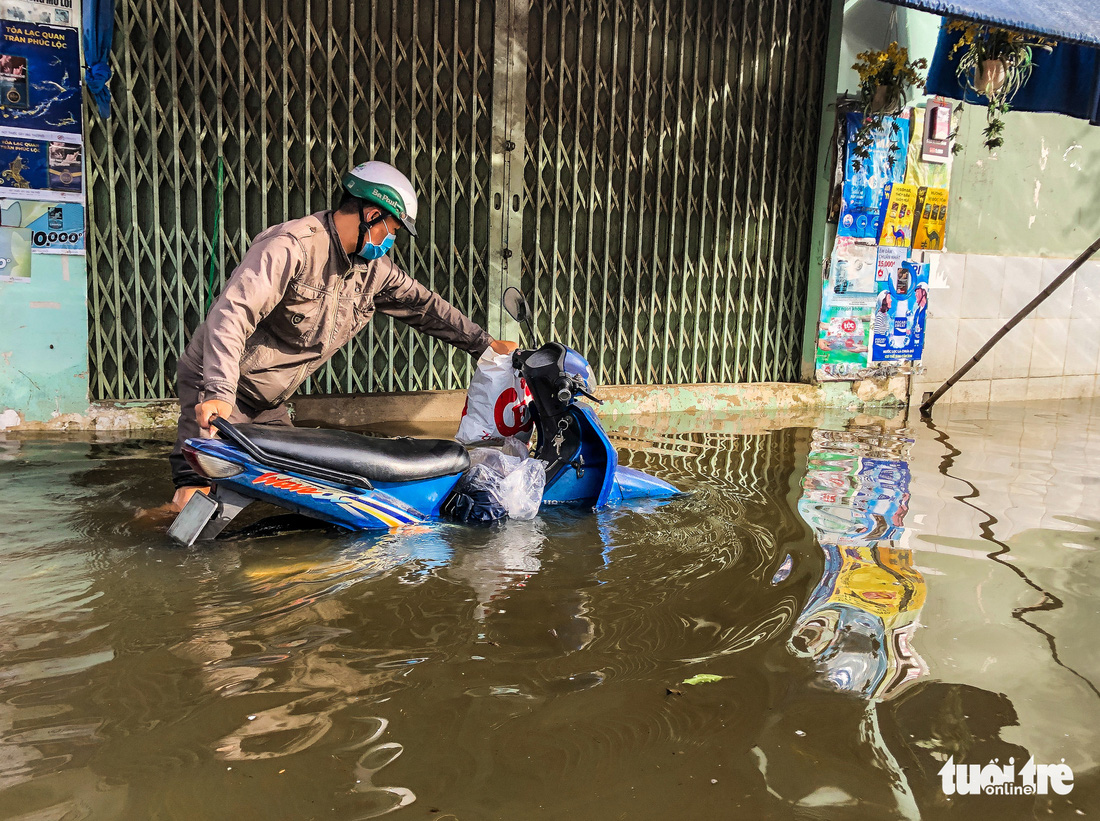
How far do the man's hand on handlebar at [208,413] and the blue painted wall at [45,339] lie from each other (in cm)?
260

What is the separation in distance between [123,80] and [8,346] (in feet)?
5.34

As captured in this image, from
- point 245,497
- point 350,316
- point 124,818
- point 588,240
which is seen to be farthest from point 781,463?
point 124,818

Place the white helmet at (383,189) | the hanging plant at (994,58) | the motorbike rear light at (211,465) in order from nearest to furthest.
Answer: the motorbike rear light at (211,465), the white helmet at (383,189), the hanging plant at (994,58)

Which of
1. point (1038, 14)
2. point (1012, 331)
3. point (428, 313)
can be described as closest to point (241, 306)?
point (428, 313)

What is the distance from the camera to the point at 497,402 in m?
3.80

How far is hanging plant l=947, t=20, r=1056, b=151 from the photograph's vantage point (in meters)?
6.03

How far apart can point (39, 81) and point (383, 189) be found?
2726mm

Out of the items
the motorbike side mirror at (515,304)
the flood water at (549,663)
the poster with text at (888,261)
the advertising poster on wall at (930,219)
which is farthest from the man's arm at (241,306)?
the advertising poster on wall at (930,219)

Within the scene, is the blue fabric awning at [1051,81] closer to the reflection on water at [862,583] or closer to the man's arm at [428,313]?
the reflection on water at [862,583]

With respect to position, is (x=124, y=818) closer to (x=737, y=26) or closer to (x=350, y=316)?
(x=350, y=316)

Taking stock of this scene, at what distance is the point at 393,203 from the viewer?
3330mm

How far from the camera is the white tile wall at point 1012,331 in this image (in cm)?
758

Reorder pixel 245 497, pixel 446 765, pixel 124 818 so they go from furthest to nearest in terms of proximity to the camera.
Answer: pixel 245 497 < pixel 446 765 < pixel 124 818

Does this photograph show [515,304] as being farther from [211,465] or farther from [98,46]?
[98,46]
